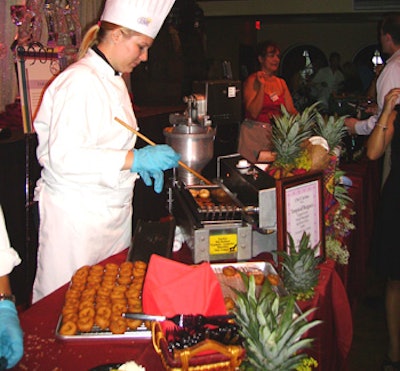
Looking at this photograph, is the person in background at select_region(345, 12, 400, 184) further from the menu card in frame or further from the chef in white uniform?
the chef in white uniform

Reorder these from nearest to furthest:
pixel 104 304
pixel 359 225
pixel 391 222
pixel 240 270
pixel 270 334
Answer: pixel 270 334 → pixel 104 304 → pixel 240 270 → pixel 391 222 → pixel 359 225

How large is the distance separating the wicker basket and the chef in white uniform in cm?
92

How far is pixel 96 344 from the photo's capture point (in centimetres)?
132

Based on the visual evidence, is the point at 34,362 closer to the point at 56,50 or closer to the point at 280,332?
the point at 280,332

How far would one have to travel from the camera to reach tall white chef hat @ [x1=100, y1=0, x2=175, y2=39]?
193 cm

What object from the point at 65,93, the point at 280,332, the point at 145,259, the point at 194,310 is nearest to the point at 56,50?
the point at 65,93

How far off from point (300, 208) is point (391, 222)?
3.40 feet

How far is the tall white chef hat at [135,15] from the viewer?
193cm

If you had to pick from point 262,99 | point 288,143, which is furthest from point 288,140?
point 262,99

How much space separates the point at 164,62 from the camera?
6422 millimetres

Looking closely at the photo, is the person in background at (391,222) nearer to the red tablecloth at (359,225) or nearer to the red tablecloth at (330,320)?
the red tablecloth at (359,225)

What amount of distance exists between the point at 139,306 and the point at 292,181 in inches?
25.9

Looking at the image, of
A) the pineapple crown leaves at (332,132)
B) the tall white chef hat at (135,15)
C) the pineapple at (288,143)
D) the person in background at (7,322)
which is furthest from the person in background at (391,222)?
the person in background at (7,322)

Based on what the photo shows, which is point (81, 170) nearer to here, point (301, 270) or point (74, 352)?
point (74, 352)
